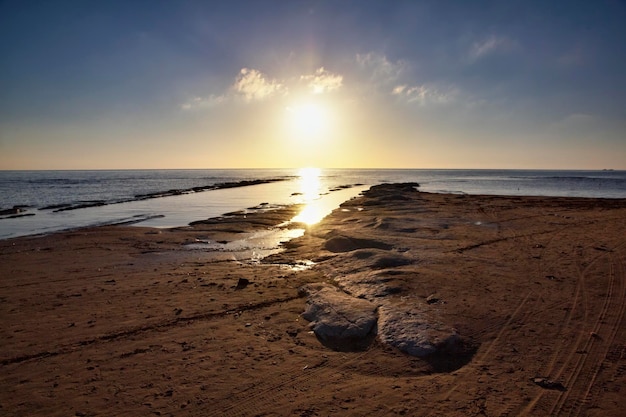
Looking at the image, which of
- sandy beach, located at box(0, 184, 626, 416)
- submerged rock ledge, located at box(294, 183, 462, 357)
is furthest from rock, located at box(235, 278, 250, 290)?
submerged rock ledge, located at box(294, 183, 462, 357)

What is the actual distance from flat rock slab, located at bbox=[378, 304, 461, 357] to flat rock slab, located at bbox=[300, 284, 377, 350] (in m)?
0.26

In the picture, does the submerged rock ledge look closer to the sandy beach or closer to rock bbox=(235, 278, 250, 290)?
the sandy beach

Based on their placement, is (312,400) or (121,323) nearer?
(312,400)

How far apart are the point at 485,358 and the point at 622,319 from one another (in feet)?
10.3

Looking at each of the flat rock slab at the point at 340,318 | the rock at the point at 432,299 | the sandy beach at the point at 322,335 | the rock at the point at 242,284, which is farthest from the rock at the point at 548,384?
the rock at the point at 242,284

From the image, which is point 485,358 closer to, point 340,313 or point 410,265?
point 340,313

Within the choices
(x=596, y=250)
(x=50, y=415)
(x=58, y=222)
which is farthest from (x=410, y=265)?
(x=58, y=222)

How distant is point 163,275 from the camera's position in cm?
990

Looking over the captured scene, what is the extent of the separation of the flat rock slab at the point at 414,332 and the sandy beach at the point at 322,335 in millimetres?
29

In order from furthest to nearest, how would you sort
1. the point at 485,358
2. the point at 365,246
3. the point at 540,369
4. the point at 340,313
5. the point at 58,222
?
the point at 58,222
the point at 365,246
the point at 340,313
the point at 485,358
the point at 540,369

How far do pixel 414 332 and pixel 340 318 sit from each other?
4.42 ft

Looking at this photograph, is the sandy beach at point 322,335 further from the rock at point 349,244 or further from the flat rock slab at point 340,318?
the rock at point 349,244

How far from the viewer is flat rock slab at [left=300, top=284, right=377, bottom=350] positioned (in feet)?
19.1

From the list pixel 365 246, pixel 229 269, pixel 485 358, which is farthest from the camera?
pixel 365 246
